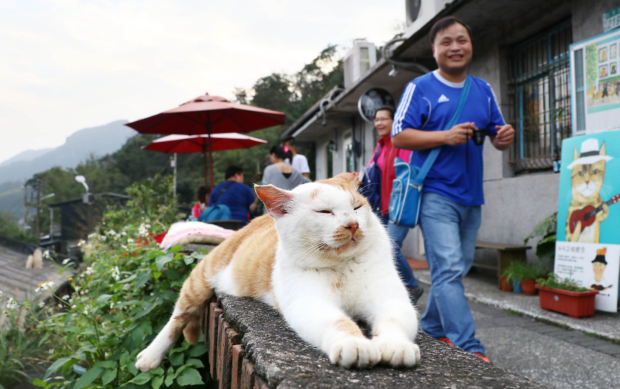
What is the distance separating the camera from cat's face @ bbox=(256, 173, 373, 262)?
133 centimetres

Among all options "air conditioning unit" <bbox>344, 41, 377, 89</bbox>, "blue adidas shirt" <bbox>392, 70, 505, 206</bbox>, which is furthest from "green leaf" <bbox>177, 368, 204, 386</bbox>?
"air conditioning unit" <bbox>344, 41, 377, 89</bbox>

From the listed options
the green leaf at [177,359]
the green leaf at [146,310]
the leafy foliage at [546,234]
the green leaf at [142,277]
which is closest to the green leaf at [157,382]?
the green leaf at [177,359]

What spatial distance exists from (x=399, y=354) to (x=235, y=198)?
16.1ft

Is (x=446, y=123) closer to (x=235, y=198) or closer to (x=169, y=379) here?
(x=169, y=379)

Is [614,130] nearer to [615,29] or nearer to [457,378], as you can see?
[615,29]

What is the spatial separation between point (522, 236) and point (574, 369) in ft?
11.3

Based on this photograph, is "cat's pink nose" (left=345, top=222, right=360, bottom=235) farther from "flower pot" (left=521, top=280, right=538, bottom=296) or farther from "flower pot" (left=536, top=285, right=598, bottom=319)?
"flower pot" (left=521, top=280, right=538, bottom=296)

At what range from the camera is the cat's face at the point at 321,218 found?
4.36 feet

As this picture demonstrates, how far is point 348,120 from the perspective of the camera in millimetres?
12773

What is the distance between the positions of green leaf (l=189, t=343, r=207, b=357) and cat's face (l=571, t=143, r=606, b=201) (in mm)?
4213

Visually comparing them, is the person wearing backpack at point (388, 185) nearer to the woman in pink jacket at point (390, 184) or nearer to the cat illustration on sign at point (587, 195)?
the woman in pink jacket at point (390, 184)

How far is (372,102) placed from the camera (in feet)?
26.3

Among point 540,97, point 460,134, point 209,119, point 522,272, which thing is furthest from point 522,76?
point 209,119

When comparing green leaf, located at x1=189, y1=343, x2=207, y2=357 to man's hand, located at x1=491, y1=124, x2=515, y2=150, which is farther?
man's hand, located at x1=491, y1=124, x2=515, y2=150
